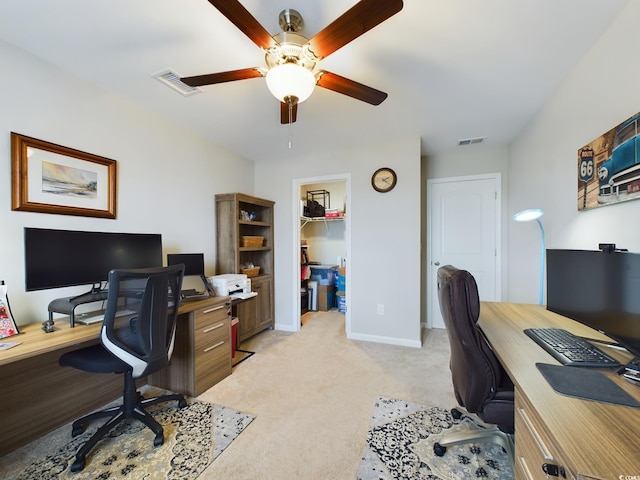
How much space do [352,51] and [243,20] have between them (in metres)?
0.75

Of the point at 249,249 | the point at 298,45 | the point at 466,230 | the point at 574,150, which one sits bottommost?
the point at 249,249

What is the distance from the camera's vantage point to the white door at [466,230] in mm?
3324

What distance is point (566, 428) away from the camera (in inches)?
27.0

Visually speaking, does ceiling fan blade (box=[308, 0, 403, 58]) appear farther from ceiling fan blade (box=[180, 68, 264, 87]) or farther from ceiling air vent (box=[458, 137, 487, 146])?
ceiling air vent (box=[458, 137, 487, 146])

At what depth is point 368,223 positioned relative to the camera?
126 inches

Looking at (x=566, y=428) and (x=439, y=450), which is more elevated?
(x=566, y=428)

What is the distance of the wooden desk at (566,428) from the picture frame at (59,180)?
9.00 feet

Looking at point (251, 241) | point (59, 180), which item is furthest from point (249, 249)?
point (59, 180)

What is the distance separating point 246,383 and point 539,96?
11.1 ft

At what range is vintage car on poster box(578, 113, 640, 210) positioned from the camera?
1.24 meters

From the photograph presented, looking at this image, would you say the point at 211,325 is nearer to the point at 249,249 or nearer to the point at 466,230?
the point at 249,249

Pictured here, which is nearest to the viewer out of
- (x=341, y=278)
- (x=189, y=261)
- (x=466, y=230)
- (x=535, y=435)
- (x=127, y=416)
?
(x=535, y=435)

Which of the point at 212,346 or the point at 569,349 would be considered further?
the point at 212,346

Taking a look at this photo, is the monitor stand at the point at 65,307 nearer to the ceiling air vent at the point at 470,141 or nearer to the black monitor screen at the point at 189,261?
the black monitor screen at the point at 189,261
